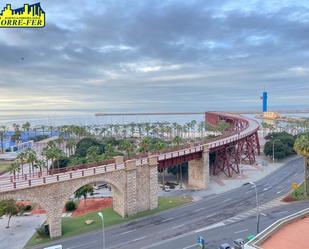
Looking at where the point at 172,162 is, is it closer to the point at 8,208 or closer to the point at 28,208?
the point at 28,208

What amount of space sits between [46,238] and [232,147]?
5422 centimetres

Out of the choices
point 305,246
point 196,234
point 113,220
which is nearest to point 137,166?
point 113,220

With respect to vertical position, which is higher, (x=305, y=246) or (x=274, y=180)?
(x=305, y=246)

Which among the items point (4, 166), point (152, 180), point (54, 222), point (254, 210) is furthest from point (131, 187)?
point (4, 166)

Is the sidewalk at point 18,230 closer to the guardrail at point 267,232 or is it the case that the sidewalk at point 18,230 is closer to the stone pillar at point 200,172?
the guardrail at point 267,232

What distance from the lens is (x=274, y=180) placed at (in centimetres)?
6881

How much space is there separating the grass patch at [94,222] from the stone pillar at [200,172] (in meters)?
9.94

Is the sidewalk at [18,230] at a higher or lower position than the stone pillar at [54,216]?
lower

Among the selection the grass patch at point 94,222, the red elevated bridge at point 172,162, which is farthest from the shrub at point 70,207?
the red elevated bridge at point 172,162

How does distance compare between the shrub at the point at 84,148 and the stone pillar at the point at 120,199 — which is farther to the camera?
the shrub at the point at 84,148

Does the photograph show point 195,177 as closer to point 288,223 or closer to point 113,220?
point 113,220

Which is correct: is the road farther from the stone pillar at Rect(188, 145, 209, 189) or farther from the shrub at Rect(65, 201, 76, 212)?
the shrub at Rect(65, 201, 76, 212)

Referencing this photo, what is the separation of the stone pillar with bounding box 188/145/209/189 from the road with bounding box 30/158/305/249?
659 cm

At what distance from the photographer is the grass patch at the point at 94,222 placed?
4156 cm
